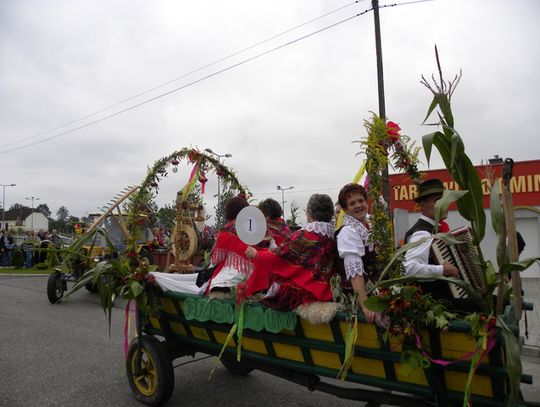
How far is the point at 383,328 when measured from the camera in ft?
8.06

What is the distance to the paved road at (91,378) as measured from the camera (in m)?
4.04

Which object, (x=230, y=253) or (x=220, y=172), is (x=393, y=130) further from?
(x=220, y=172)

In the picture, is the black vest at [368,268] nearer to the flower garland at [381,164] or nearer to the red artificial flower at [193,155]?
the flower garland at [381,164]

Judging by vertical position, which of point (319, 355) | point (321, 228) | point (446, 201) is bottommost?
point (319, 355)

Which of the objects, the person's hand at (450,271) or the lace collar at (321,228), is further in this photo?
the lace collar at (321,228)

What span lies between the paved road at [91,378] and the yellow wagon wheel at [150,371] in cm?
18

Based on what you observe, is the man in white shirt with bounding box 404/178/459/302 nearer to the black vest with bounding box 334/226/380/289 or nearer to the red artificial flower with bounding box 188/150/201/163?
the black vest with bounding box 334/226/380/289

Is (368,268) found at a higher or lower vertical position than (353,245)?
lower

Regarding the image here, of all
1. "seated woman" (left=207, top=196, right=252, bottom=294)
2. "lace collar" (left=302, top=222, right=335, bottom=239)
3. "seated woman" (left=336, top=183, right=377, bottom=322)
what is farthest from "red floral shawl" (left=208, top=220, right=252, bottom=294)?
"seated woman" (left=336, top=183, right=377, bottom=322)

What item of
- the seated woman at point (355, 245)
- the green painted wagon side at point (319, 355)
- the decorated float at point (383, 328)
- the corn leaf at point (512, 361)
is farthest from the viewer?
the seated woman at point (355, 245)

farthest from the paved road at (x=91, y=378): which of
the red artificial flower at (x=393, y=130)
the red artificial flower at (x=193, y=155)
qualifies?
the red artificial flower at (x=393, y=130)

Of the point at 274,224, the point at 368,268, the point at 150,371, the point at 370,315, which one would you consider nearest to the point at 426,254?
the point at 368,268

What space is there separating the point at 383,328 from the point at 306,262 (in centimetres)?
77

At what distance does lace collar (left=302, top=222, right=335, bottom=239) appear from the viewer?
10.1 ft
